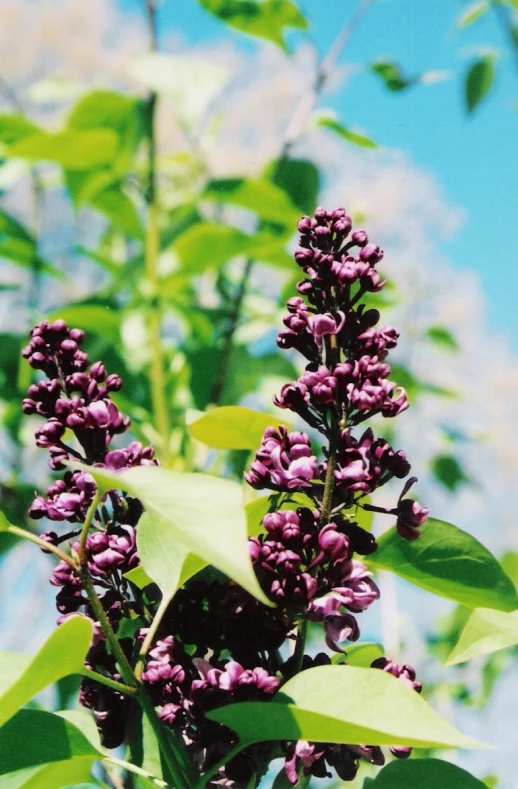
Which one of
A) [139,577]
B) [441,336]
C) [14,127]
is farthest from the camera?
[441,336]

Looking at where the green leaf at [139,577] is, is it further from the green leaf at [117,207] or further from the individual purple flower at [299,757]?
the green leaf at [117,207]

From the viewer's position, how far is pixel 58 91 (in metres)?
2.02

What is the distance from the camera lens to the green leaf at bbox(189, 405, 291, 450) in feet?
2.27

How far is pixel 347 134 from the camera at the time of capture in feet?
5.94

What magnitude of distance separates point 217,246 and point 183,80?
32 centimetres

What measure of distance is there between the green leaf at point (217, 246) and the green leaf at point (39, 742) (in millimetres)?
1063

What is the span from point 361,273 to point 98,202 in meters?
1.19

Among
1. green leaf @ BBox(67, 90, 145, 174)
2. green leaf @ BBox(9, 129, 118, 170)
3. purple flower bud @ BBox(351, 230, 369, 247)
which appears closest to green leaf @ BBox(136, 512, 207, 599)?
purple flower bud @ BBox(351, 230, 369, 247)

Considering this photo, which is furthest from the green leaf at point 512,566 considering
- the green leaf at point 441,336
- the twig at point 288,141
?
the green leaf at point 441,336

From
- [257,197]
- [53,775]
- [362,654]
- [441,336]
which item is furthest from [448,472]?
[53,775]

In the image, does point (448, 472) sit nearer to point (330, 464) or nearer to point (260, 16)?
point (260, 16)

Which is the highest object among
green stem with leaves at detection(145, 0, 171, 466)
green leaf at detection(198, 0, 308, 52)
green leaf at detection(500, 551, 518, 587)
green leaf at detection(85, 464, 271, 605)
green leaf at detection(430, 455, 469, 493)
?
green leaf at detection(198, 0, 308, 52)

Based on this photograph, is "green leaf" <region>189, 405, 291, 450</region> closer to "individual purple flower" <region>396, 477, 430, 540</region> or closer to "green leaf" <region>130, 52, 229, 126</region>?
"individual purple flower" <region>396, 477, 430, 540</region>

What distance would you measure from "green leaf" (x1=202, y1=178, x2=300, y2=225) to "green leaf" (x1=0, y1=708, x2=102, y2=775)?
Answer: 1.11 meters
